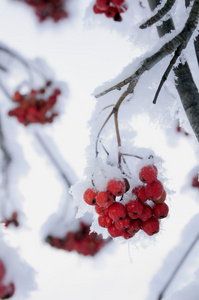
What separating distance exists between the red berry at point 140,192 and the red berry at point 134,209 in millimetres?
17

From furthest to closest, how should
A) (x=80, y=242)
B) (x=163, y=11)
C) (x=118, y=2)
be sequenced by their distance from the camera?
(x=80, y=242) < (x=118, y=2) < (x=163, y=11)

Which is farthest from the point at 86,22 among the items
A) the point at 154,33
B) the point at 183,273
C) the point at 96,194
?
the point at 183,273

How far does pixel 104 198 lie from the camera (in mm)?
729

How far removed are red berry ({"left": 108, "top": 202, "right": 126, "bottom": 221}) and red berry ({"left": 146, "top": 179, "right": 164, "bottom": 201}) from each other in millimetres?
80

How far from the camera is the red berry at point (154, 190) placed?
0.72 metres

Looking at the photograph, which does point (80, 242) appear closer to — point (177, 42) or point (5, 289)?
point (5, 289)

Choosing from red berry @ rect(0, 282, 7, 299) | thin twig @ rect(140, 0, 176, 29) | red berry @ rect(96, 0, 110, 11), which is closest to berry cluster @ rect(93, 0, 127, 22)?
red berry @ rect(96, 0, 110, 11)

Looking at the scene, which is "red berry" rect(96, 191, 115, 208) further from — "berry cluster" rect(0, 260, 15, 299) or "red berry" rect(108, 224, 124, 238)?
"berry cluster" rect(0, 260, 15, 299)

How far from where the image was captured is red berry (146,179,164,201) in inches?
28.4

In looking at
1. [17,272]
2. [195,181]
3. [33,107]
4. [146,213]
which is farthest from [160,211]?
[33,107]

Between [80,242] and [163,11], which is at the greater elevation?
[163,11]

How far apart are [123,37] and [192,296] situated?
4.08 feet

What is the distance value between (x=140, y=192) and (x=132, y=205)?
48 mm

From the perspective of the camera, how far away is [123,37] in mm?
1448
